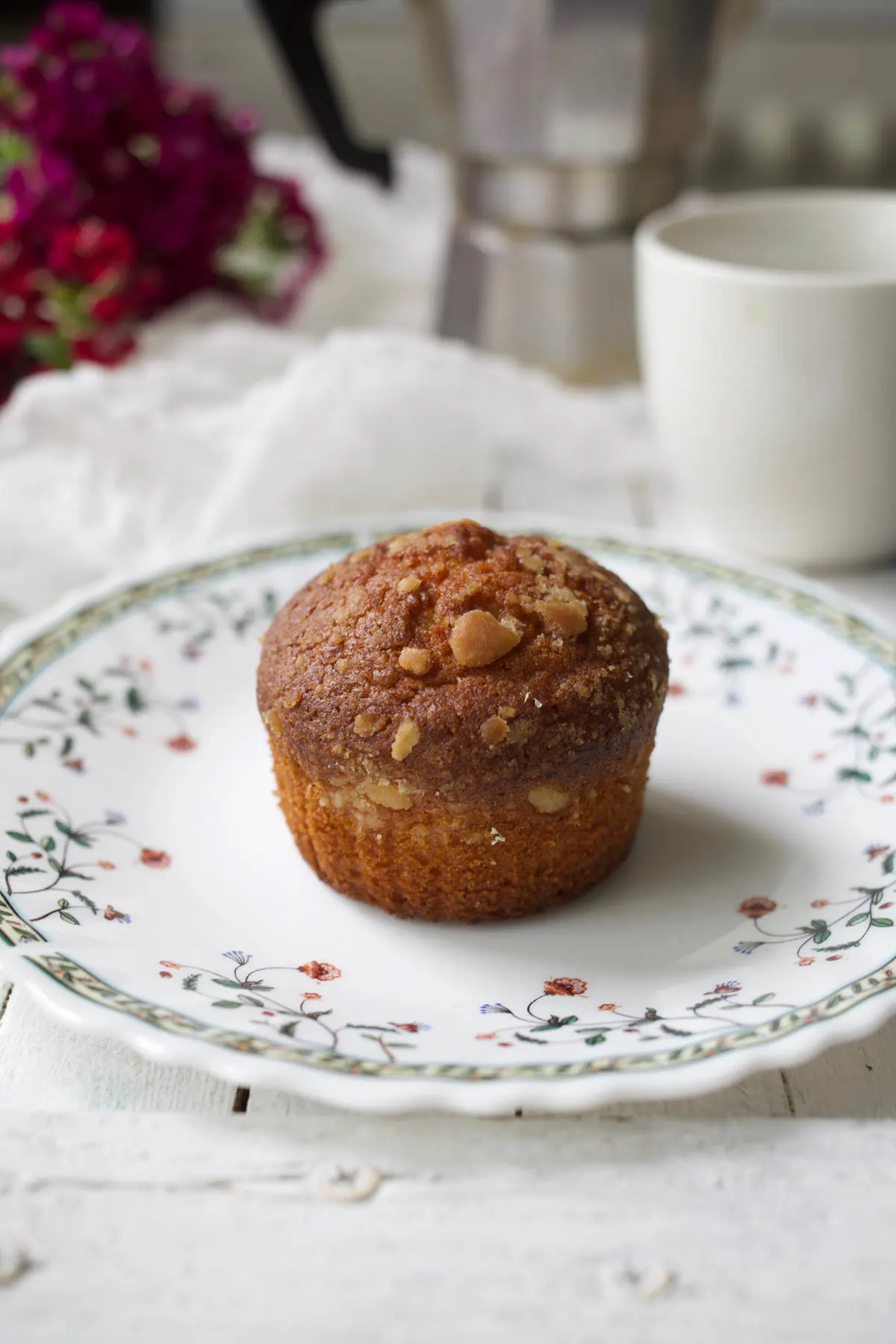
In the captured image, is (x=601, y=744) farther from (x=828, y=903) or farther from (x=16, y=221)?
(x=16, y=221)

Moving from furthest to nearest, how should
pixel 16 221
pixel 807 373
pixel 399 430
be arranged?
pixel 16 221 < pixel 399 430 < pixel 807 373

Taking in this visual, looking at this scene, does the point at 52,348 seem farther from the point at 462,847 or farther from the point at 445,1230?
the point at 445,1230

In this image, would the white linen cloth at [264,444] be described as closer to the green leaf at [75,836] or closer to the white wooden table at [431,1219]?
the green leaf at [75,836]

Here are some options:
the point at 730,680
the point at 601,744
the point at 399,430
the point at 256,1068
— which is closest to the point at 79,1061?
the point at 256,1068

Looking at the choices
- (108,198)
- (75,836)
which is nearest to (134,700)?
(75,836)

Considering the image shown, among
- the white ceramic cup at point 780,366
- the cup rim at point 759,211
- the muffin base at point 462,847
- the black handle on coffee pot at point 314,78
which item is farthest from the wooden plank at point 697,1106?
the black handle on coffee pot at point 314,78

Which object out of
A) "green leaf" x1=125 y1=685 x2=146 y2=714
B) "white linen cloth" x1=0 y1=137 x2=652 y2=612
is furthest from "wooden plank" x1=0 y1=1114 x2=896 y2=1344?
"white linen cloth" x1=0 y1=137 x2=652 y2=612
